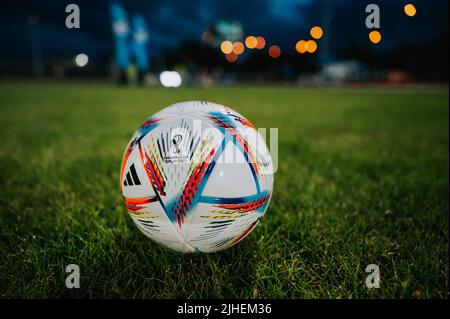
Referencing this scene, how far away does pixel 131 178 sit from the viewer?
1.56m

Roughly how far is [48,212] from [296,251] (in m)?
1.88

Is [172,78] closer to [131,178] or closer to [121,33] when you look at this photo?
[131,178]

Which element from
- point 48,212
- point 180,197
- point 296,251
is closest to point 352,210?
point 296,251

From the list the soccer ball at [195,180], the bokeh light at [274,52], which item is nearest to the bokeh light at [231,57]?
the bokeh light at [274,52]

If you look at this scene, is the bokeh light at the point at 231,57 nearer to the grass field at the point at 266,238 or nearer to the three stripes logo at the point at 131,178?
the grass field at the point at 266,238

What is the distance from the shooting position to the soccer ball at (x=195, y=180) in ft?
4.70

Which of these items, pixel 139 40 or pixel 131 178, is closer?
pixel 131 178

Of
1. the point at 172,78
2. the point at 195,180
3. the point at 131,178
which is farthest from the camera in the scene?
the point at 172,78

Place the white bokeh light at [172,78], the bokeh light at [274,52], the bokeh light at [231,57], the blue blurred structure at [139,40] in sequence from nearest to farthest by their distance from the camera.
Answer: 1. the white bokeh light at [172,78]
2. the blue blurred structure at [139,40]
3. the bokeh light at [274,52]
4. the bokeh light at [231,57]

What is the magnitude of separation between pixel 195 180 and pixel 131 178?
39cm

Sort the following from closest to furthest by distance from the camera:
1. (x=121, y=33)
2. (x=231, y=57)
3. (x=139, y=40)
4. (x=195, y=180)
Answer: (x=195, y=180)
(x=121, y=33)
(x=139, y=40)
(x=231, y=57)

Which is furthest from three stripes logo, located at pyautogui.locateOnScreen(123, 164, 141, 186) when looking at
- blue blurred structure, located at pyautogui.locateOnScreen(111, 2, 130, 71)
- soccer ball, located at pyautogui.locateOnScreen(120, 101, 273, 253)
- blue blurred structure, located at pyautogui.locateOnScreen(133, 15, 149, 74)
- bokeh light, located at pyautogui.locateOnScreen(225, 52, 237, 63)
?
bokeh light, located at pyautogui.locateOnScreen(225, 52, 237, 63)

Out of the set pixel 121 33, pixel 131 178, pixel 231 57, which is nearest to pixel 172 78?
pixel 131 178

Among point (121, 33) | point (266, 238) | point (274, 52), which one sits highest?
point (274, 52)
